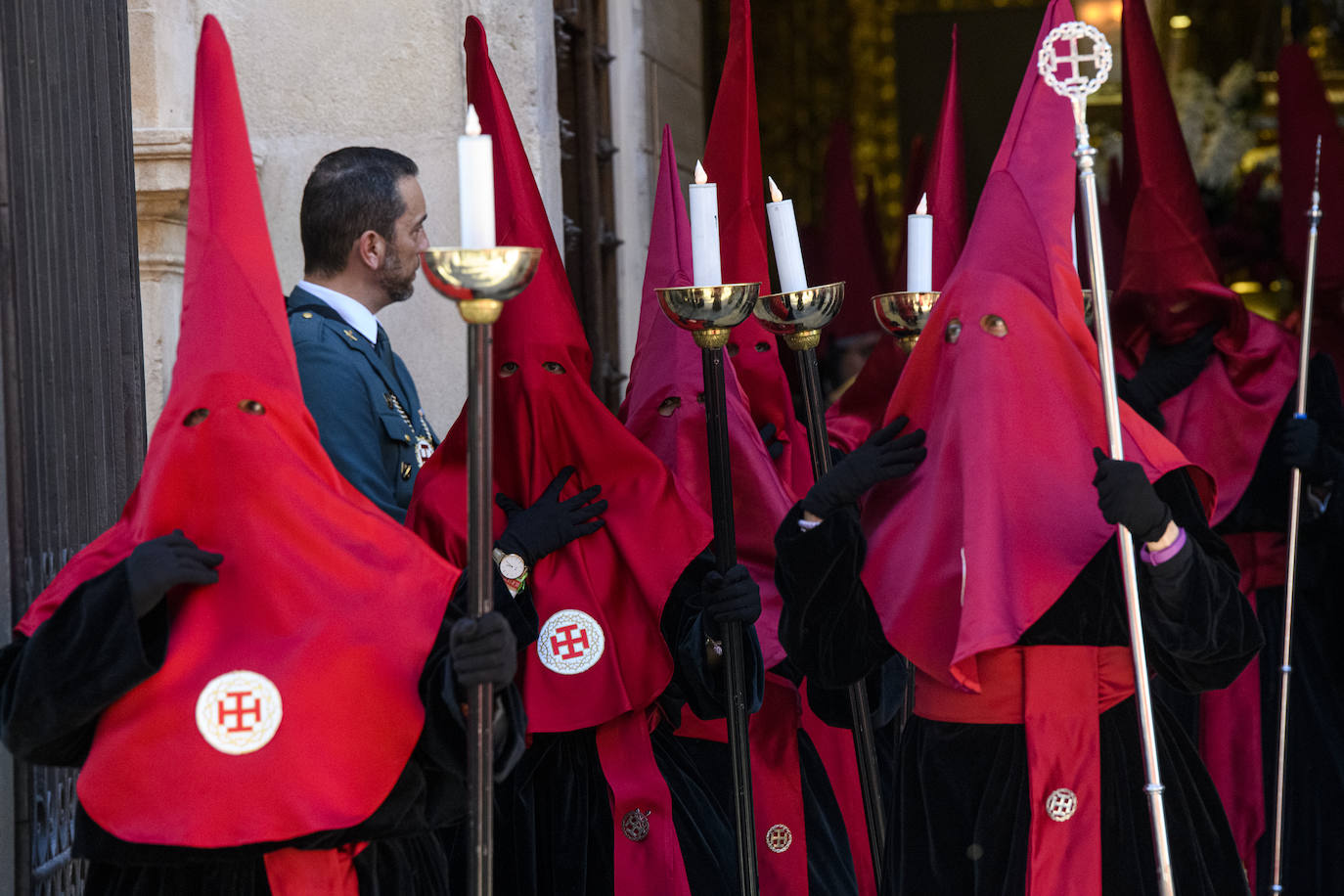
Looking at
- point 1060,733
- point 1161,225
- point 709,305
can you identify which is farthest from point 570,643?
point 1161,225

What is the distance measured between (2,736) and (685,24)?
18.3 feet

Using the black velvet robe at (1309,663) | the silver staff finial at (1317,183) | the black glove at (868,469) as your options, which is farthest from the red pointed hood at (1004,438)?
the black velvet robe at (1309,663)

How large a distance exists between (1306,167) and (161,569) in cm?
445

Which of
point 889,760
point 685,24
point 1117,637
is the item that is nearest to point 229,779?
point 1117,637

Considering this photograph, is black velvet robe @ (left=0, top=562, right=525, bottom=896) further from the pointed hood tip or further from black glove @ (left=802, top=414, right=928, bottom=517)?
the pointed hood tip

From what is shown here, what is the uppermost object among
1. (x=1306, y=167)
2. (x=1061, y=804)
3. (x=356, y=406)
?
(x=1306, y=167)

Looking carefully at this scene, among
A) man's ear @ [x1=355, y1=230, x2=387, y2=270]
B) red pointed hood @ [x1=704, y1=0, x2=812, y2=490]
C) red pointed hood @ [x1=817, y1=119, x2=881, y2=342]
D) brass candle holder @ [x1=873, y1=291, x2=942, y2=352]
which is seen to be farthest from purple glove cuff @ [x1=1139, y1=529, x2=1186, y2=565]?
red pointed hood @ [x1=817, y1=119, x2=881, y2=342]

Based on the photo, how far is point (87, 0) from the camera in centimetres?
359

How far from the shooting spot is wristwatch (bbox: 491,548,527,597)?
3.37 meters

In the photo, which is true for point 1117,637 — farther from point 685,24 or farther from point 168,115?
point 685,24

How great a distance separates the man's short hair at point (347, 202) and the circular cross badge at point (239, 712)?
139 cm

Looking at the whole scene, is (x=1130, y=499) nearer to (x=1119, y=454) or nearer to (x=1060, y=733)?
(x=1119, y=454)

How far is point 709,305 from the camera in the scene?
2947 mm

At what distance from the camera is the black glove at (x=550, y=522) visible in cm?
338
